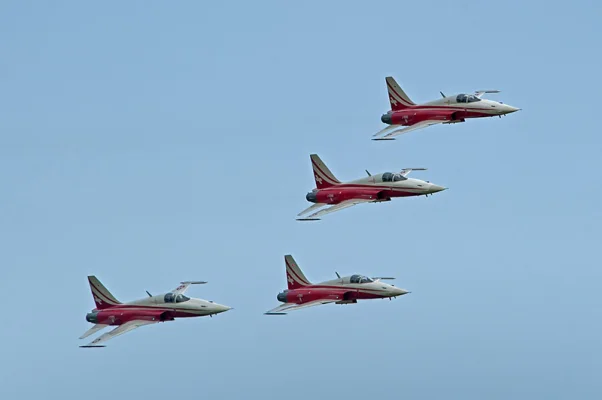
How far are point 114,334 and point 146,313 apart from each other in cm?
404

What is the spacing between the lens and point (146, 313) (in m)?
199

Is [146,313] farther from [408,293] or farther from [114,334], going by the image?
[408,293]

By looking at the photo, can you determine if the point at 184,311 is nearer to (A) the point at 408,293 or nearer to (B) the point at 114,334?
(B) the point at 114,334

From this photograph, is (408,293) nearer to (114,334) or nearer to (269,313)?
(269,313)

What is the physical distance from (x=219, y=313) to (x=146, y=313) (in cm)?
838

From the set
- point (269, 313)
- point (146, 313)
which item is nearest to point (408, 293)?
point (269, 313)

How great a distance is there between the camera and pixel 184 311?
197 metres

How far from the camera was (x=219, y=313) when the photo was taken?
196 meters

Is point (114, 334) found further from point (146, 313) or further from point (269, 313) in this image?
point (269, 313)

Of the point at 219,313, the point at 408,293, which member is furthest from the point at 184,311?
the point at 408,293

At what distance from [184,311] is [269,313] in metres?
9.06

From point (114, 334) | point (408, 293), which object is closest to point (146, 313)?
point (114, 334)

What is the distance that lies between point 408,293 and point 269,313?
14.3 metres

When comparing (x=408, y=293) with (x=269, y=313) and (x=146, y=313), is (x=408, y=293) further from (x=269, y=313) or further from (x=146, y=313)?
(x=146, y=313)
